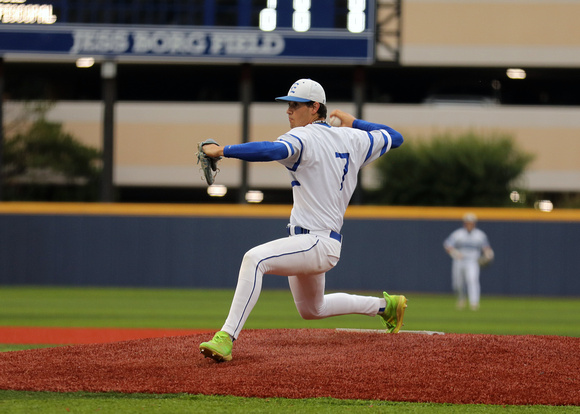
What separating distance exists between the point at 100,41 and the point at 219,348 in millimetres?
12442

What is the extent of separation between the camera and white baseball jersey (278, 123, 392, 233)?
5.23 m

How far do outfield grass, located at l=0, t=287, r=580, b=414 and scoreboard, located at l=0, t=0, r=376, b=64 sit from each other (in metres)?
4.77

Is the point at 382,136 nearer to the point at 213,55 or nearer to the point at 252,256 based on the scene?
the point at 252,256

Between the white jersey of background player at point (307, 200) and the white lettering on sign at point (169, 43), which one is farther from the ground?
the white lettering on sign at point (169, 43)

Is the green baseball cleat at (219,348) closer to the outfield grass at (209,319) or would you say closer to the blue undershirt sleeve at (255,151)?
the outfield grass at (209,319)

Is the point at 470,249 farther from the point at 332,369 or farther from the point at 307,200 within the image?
the point at 332,369

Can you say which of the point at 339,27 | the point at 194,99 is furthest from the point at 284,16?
the point at 194,99

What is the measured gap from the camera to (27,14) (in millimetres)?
16109

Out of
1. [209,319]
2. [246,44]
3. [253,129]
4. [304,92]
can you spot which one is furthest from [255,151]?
[253,129]

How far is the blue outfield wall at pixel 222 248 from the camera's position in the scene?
17547mm

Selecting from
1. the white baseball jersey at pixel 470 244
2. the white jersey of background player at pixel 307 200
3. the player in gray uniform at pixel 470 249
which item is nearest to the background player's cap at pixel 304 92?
the white jersey of background player at pixel 307 200

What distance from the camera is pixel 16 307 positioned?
13.1 metres

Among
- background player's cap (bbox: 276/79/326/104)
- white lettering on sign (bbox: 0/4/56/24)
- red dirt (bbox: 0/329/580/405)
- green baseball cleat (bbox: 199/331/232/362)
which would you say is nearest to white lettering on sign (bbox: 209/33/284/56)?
white lettering on sign (bbox: 0/4/56/24)

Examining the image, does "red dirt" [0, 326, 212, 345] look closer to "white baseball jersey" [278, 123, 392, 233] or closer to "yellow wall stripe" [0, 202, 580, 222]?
"white baseball jersey" [278, 123, 392, 233]
